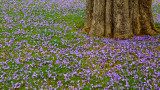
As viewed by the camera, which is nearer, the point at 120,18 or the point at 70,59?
the point at 70,59

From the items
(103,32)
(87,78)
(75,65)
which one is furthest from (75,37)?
(87,78)

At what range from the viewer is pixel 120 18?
28.3 ft

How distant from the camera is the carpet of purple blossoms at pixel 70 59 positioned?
559 cm

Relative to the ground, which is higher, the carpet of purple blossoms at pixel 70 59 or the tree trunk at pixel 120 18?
the tree trunk at pixel 120 18

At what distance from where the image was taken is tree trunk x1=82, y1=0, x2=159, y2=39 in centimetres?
863

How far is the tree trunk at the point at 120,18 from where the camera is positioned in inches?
340

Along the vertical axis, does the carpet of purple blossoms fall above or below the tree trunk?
below

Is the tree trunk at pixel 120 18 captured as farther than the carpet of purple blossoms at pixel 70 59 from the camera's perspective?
Yes

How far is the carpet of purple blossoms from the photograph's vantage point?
559cm

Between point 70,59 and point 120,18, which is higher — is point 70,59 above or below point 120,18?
below

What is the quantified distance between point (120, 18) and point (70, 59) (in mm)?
3103

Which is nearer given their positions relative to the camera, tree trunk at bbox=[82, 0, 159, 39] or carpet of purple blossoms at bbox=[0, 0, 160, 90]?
carpet of purple blossoms at bbox=[0, 0, 160, 90]

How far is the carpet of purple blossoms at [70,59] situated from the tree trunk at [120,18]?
18.7 inches

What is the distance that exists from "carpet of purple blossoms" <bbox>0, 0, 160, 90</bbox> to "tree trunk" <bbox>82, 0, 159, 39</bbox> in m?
0.47
